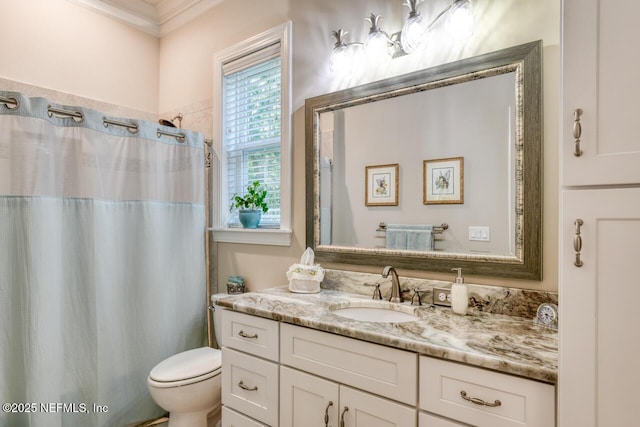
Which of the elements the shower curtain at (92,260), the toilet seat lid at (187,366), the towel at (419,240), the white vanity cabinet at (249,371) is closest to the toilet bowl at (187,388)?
the toilet seat lid at (187,366)

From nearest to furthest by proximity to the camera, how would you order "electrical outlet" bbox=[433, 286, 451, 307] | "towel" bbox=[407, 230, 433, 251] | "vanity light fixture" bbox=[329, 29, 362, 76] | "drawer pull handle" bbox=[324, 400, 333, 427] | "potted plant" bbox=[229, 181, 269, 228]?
"drawer pull handle" bbox=[324, 400, 333, 427] < "electrical outlet" bbox=[433, 286, 451, 307] < "towel" bbox=[407, 230, 433, 251] < "vanity light fixture" bbox=[329, 29, 362, 76] < "potted plant" bbox=[229, 181, 269, 228]

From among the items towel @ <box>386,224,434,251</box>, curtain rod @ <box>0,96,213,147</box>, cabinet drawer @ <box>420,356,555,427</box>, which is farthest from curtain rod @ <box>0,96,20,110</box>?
cabinet drawer @ <box>420,356,555,427</box>

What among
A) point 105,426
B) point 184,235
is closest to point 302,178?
point 184,235

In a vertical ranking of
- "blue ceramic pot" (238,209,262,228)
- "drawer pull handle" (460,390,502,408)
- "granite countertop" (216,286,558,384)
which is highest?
"blue ceramic pot" (238,209,262,228)

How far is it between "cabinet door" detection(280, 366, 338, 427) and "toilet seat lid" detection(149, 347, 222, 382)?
0.66 meters

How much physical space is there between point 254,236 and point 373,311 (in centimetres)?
101

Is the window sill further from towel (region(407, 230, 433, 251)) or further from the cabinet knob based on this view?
the cabinet knob

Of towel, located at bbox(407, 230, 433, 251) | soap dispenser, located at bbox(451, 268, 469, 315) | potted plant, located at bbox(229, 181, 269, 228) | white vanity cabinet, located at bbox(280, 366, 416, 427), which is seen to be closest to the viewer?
white vanity cabinet, located at bbox(280, 366, 416, 427)

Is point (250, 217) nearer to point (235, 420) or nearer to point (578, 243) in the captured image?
point (235, 420)

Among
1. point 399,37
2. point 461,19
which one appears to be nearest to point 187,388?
point 399,37

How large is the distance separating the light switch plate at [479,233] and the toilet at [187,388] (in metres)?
1.45

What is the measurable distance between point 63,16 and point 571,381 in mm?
3416

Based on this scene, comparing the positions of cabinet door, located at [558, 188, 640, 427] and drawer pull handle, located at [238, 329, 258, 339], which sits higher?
cabinet door, located at [558, 188, 640, 427]

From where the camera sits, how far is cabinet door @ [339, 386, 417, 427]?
1145 millimetres
